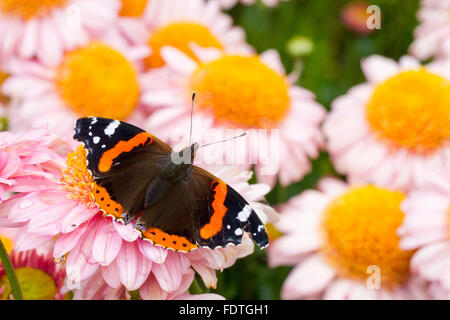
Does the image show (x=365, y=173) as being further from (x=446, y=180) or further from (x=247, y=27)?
(x=247, y=27)

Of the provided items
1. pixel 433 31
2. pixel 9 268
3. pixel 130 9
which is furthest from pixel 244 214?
pixel 433 31

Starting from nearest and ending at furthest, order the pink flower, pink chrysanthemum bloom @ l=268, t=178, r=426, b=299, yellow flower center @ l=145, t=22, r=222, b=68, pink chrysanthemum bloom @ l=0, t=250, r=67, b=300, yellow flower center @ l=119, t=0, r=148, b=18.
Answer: pink chrysanthemum bloom @ l=0, t=250, r=67, b=300 < pink chrysanthemum bloom @ l=268, t=178, r=426, b=299 < yellow flower center @ l=145, t=22, r=222, b=68 < yellow flower center @ l=119, t=0, r=148, b=18 < the pink flower

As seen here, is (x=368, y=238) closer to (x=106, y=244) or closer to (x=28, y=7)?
(x=106, y=244)

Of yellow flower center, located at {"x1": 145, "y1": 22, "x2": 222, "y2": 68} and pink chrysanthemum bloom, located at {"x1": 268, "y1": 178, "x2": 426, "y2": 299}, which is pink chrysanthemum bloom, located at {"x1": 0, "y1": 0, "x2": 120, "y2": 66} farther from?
pink chrysanthemum bloom, located at {"x1": 268, "y1": 178, "x2": 426, "y2": 299}

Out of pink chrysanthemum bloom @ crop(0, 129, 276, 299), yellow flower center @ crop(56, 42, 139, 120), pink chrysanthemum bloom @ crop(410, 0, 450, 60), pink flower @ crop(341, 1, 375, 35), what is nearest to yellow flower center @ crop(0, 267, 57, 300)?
pink chrysanthemum bloom @ crop(0, 129, 276, 299)

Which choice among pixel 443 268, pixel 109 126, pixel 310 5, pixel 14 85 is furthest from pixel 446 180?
pixel 310 5

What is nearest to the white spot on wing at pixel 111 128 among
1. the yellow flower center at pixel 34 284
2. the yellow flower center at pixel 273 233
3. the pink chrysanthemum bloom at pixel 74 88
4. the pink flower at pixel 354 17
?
the yellow flower center at pixel 34 284
